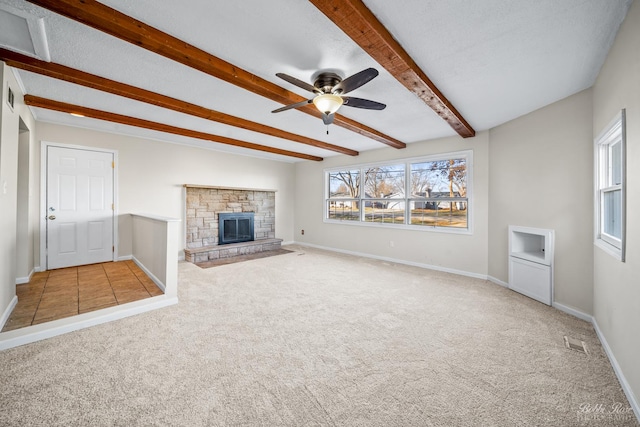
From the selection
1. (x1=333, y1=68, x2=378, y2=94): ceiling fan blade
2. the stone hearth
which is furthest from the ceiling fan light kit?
the stone hearth

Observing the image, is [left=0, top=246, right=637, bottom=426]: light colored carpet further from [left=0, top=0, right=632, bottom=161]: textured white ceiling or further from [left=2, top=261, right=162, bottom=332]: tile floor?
[left=0, top=0, right=632, bottom=161]: textured white ceiling

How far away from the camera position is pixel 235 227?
249 inches

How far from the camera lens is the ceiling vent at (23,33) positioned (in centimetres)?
Answer: 177

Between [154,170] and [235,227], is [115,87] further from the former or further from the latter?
[235,227]

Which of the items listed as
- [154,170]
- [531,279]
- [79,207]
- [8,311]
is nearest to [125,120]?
[154,170]

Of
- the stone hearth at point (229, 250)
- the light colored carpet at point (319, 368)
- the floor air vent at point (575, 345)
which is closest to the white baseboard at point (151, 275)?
the light colored carpet at point (319, 368)

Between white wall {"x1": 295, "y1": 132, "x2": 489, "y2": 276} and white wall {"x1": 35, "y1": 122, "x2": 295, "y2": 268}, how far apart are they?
166cm

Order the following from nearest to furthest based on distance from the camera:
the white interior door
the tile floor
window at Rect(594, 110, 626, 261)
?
window at Rect(594, 110, 626, 261) → the tile floor → the white interior door

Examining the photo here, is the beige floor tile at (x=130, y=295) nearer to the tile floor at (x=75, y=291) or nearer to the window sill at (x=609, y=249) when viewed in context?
the tile floor at (x=75, y=291)

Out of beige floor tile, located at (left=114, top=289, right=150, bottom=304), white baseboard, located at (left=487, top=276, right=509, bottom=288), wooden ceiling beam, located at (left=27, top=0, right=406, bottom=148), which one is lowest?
white baseboard, located at (left=487, top=276, right=509, bottom=288)

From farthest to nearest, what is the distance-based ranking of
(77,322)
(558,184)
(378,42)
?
1. (558,184)
2. (77,322)
3. (378,42)

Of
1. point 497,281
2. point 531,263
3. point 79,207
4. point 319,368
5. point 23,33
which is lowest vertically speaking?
point 319,368

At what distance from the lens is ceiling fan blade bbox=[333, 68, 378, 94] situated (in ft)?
6.67

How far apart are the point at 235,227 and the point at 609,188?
6.17 meters
